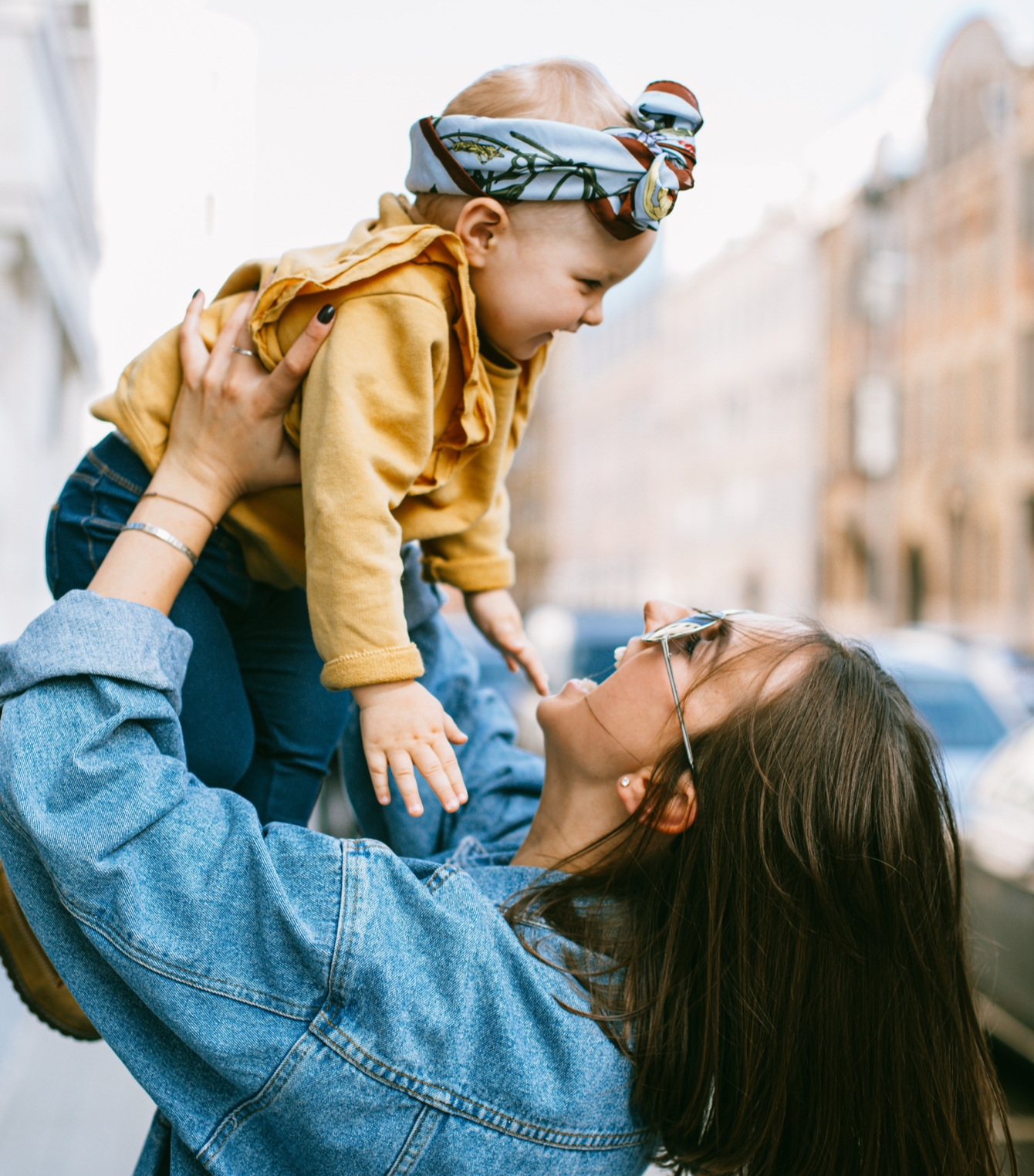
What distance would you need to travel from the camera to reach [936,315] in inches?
1046

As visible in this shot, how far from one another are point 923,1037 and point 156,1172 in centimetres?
91

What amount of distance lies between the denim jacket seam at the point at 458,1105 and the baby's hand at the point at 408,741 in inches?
10.0

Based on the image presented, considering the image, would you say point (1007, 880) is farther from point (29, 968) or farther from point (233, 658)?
point (29, 968)

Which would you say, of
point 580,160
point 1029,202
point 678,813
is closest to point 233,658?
point 678,813

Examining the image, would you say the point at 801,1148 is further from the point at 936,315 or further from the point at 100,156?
the point at 936,315

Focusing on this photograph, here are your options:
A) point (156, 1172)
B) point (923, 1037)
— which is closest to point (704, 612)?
point (923, 1037)

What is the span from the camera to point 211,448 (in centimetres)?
138

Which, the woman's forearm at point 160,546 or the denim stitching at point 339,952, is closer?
the denim stitching at point 339,952

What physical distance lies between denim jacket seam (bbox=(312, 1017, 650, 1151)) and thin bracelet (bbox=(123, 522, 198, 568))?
1.74 ft

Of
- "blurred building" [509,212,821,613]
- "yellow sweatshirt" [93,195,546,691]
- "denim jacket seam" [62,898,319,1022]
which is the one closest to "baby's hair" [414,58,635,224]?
"yellow sweatshirt" [93,195,546,691]

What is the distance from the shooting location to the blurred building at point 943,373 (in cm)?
2330

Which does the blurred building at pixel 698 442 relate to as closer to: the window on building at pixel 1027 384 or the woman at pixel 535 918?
the window on building at pixel 1027 384

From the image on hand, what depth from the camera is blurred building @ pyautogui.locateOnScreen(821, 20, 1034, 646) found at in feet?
76.4

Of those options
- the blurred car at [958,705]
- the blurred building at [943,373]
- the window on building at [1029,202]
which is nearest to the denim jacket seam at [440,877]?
the blurred car at [958,705]
